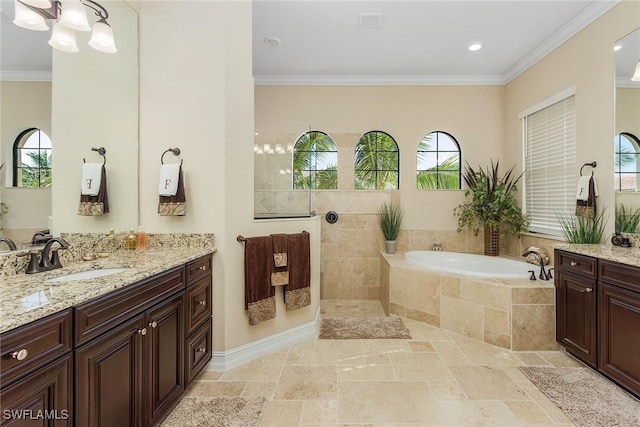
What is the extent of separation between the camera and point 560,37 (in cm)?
286

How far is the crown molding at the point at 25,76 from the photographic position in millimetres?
1284

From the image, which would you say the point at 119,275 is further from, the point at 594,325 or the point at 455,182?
the point at 455,182

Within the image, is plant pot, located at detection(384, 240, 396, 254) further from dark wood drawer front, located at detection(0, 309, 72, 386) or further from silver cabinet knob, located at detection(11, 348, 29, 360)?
silver cabinet knob, located at detection(11, 348, 29, 360)

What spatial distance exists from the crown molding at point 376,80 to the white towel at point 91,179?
2.52 m

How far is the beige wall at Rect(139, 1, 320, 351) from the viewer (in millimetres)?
2115

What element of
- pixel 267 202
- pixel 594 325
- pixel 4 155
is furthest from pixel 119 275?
pixel 594 325

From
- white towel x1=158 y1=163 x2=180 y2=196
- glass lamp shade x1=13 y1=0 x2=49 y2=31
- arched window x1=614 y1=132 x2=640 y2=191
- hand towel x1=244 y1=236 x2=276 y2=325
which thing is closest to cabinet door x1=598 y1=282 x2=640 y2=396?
arched window x1=614 y1=132 x2=640 y2=191

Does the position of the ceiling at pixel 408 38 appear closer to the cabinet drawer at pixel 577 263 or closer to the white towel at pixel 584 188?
the white towel at pixel 584 188

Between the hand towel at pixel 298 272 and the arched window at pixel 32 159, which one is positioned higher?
the arched window at pixel 32 159

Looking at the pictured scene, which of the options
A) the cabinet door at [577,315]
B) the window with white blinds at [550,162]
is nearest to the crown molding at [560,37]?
the window with white blinds at [550,162]

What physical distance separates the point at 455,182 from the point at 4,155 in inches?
167

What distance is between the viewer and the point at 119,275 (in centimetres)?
131

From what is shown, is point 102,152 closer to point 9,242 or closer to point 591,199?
point 9,242

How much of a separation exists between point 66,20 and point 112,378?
6.05 ft
